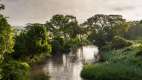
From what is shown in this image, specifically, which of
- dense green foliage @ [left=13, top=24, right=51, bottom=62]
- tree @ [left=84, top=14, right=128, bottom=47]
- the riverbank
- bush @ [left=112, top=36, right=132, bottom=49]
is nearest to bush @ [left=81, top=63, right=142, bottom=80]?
the riverbank

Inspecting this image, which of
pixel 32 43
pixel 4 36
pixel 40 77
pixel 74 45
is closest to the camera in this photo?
pixel 4 36

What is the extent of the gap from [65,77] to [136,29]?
70.8m

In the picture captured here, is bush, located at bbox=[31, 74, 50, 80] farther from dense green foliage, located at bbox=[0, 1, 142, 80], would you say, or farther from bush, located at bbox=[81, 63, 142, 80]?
bush, located at bbox=[81, 63, 142, 80]

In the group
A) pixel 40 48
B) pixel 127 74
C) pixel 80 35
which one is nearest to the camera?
pixel 127 74

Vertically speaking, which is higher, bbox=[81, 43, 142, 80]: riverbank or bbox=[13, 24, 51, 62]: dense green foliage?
bbox=[13, 24, 51, 62]: dense green foliage

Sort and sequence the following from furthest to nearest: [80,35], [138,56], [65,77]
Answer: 1. [80,35]
2. [65,77]
3. [138,56]

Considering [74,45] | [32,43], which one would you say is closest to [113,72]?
[32,43]

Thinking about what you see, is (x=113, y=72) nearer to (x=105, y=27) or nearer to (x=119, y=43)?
(x=119, y=43)

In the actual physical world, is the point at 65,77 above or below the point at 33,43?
below

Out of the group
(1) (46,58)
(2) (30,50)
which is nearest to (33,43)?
(2) (30,50)

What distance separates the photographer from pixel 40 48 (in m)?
80.2

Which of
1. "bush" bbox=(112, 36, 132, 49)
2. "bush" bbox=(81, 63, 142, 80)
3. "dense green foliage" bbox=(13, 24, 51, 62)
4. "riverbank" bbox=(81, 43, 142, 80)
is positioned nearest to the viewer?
"bush" bbox=(81, 63, 142, 80)

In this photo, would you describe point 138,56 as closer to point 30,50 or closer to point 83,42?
point 30,50

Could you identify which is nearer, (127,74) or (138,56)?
(127,74)
